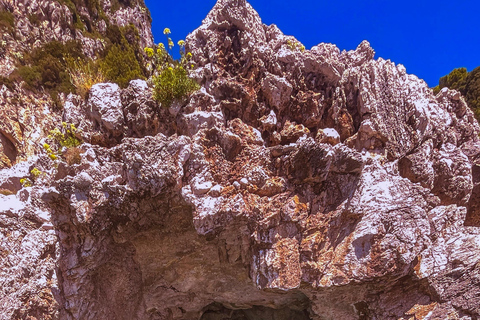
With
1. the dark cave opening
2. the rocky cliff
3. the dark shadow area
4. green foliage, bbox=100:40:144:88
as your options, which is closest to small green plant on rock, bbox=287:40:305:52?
the rocky cliff

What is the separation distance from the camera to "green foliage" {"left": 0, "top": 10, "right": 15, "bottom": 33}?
9.26m

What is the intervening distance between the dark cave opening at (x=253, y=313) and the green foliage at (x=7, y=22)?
1247cm

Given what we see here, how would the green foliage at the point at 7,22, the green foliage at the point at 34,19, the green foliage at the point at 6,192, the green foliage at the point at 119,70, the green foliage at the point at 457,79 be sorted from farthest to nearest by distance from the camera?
1. the green foliage at the point at 457,79
2. the green foliage at the point at 34,19
3. the green foliage at the point at 7,22
4. the green foliage at the point at 119,70
5. the green foliage at the point at 6,192

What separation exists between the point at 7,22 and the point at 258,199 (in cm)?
1264

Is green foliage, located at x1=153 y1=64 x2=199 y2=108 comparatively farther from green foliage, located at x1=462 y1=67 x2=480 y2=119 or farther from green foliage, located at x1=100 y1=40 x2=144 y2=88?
green foliage, located at x1=462 y1=67 x2=480 y2=119

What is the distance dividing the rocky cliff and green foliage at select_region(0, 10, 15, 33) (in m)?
8.53

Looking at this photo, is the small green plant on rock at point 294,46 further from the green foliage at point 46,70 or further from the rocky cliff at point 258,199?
the green foliage at point 46,70

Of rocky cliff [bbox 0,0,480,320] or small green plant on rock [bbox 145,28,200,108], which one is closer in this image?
rocky cliff [bbox 0,0,480,320]

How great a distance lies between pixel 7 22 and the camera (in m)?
9.41

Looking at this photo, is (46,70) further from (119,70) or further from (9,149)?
(119,70)

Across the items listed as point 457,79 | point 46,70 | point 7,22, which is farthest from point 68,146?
point 457,79

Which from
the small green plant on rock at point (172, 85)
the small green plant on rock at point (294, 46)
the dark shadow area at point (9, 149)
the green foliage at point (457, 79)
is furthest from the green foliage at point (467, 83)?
the dark shadow area at point (9, 149)

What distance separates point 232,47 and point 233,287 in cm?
441

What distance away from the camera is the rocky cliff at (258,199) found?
3.15 meters
